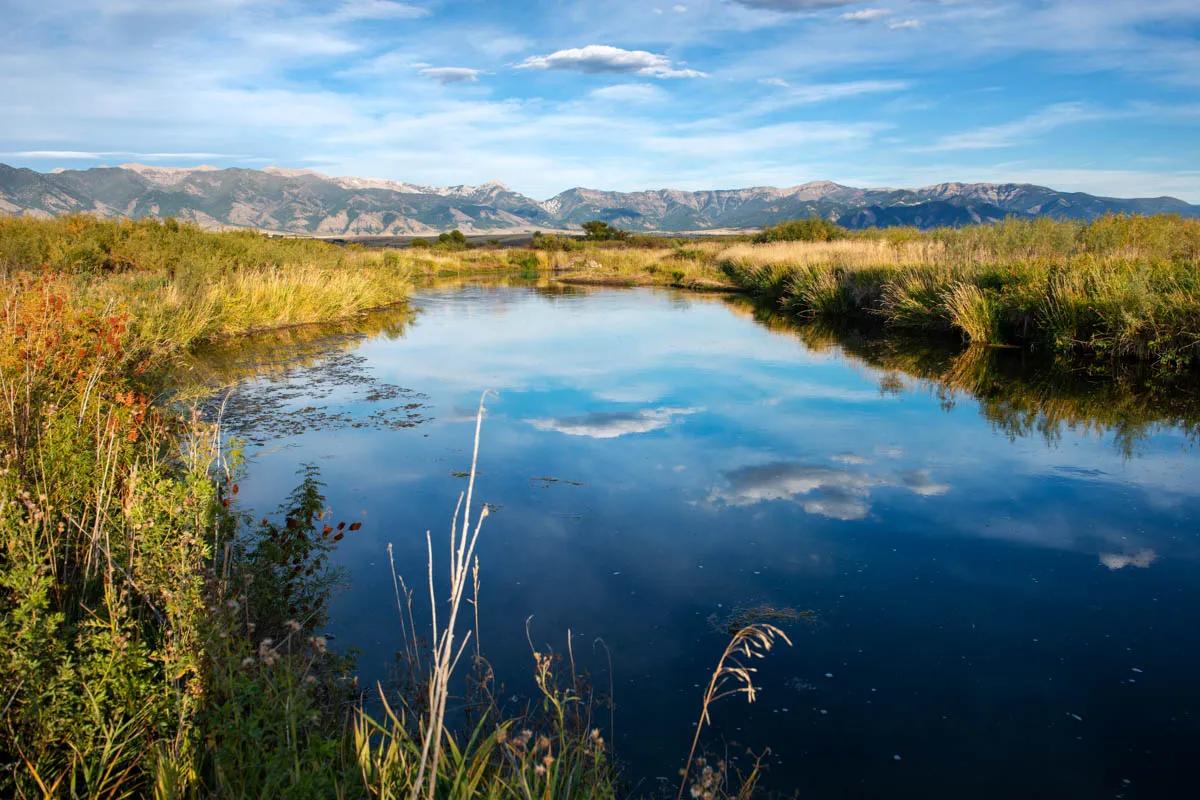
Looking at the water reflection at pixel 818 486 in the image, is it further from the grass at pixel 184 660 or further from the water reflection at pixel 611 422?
the grass at pixel 184 660

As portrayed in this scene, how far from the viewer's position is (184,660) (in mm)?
2705

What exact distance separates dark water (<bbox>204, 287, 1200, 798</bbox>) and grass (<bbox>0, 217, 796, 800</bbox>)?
1.54ft

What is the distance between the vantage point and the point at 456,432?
871 cm

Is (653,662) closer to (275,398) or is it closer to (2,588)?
(2,588)

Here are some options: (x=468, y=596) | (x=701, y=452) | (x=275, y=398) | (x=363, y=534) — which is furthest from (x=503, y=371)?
(x=468, y=596)

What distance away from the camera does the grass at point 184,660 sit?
2.50 m

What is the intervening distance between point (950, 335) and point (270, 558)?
1457 cm

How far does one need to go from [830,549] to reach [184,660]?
4.20 meters

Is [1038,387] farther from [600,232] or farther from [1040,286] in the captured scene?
[600,232]

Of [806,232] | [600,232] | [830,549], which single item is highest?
[600,232]

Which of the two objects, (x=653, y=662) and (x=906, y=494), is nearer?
(x=653, y=662)

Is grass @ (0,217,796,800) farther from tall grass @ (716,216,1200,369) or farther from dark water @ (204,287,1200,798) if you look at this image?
tall grass @ (716,216,1200,369)

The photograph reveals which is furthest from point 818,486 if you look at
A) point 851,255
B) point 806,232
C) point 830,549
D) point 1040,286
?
point 806,232

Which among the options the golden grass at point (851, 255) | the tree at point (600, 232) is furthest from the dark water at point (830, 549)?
the tree at point (600, 232)
